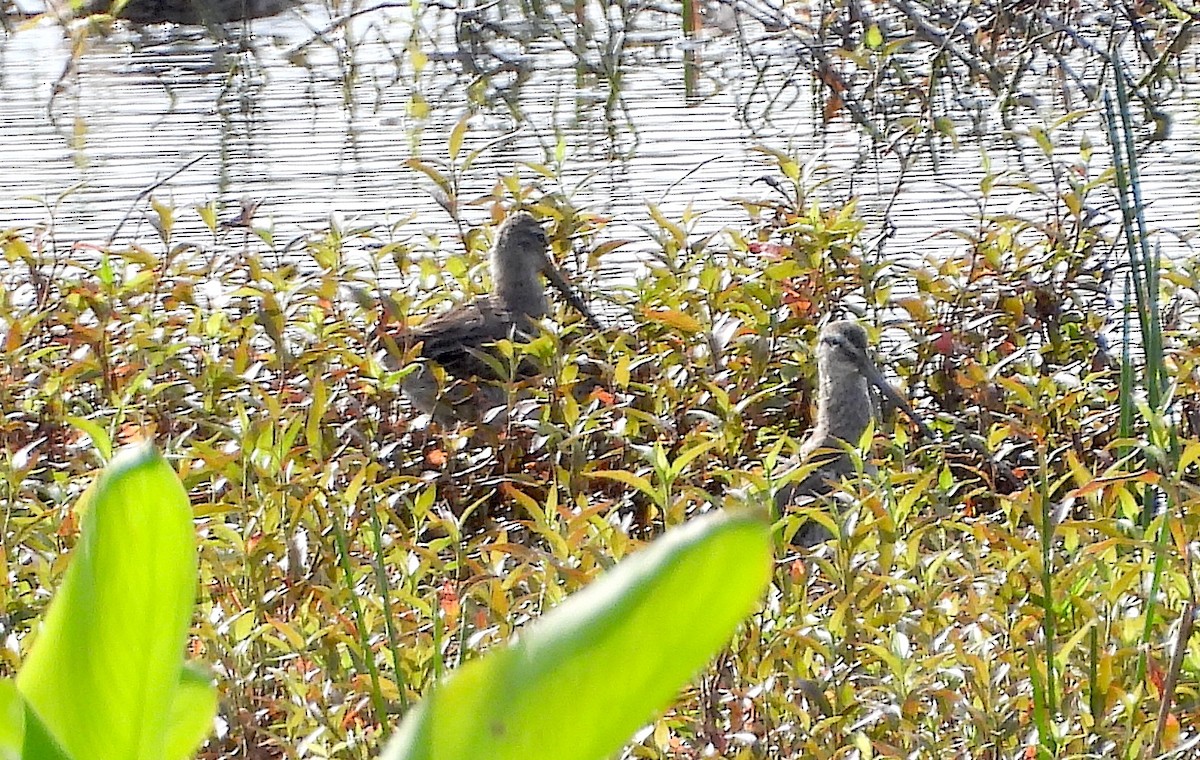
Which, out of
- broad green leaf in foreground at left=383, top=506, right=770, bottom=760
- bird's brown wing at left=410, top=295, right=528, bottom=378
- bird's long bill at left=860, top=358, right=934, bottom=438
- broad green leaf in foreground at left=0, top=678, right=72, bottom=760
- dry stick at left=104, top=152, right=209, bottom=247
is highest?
broad green leaf in foreground at left=383, top=506, right=770, bottom=760

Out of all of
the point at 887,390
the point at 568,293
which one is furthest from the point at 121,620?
the point at 568,293

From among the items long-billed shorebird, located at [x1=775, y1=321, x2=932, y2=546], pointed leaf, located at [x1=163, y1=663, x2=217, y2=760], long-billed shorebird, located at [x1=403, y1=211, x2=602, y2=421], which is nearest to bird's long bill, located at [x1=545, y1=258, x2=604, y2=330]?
long-billed shorebird, located at [x1=403, y1=211, x2=602, y2=421]

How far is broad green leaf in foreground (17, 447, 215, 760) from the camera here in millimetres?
310

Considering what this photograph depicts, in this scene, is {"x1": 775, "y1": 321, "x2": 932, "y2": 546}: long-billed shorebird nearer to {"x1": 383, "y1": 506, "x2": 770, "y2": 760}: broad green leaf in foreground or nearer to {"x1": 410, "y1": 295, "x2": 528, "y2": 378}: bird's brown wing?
{"x1": 410, "y1": 295, "x2": 528, "y2": 378}: bird's brown wing

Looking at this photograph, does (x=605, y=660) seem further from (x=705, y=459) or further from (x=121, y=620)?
(x=705, y=459)

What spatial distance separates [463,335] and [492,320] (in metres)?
0.09

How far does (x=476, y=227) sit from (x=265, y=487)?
5.56 feet

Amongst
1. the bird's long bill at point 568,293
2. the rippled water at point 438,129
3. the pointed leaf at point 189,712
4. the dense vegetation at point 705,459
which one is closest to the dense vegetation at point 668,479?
the dense vegetation at point 705,459

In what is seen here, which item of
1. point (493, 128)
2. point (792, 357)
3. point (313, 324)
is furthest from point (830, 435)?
point (493, 128)

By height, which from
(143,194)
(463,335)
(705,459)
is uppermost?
(143,194)

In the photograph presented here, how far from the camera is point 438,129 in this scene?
545cm

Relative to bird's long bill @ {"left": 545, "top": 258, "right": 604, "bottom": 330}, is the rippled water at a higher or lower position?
higher

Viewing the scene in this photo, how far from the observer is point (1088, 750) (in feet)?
6.30

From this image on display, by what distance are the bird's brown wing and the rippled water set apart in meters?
0.57
